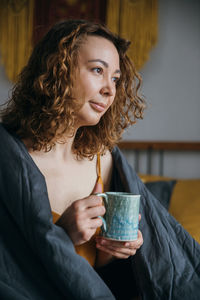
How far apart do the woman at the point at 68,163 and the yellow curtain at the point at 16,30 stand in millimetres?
1169

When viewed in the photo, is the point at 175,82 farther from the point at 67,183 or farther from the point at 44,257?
the point at 44,257

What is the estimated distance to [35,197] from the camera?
27.4 inches

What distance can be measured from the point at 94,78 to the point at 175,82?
1.25m

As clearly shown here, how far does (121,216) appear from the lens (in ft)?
2.09

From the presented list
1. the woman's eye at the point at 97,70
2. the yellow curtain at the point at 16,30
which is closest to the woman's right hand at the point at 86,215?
the woman's eye at the point at 97,70

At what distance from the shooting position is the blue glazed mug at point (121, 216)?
2.08 ft

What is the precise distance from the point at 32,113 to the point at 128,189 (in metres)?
0.34

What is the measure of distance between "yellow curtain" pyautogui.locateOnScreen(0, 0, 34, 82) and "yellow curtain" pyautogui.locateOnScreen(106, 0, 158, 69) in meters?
0.52

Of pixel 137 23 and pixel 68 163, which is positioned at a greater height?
pixel 137 23

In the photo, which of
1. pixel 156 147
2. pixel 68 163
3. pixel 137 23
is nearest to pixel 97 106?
pixel 68 163

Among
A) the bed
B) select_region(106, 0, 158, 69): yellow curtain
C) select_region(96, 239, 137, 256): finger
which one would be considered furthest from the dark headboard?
select_region(96, 239, 137, 256): finger

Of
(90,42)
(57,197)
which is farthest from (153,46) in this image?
(57,197)

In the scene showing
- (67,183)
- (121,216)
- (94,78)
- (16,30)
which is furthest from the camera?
Answer: (16,30)

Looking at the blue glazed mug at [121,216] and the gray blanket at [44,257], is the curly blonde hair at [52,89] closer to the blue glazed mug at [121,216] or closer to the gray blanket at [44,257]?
the gray blanket at [44,257]
